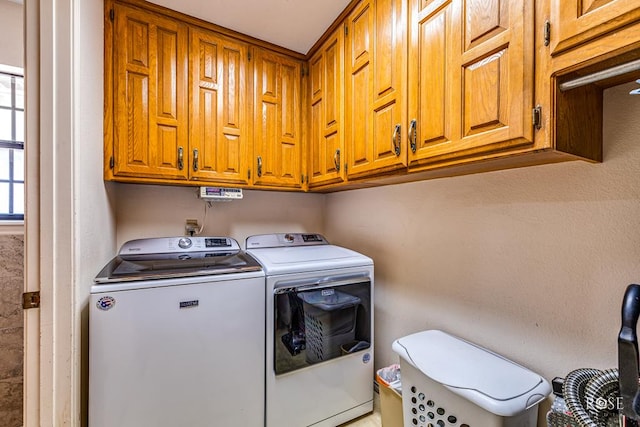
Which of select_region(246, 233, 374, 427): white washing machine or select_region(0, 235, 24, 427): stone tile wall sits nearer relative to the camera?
select_region(246, 233, 374, 427): white washing machine

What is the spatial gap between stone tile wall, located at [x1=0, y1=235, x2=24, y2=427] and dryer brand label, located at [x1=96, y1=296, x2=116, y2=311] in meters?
1.08

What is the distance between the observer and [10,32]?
5.53 feet

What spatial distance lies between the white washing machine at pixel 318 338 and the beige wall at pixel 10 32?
202 cm

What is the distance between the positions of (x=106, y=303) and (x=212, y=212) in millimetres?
977

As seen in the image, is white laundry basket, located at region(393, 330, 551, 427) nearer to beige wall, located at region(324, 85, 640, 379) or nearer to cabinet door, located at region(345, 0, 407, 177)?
beige wall, located at region(324, 85, 640, 379)

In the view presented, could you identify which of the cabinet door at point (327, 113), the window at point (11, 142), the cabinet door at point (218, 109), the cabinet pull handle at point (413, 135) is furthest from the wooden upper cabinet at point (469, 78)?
the window at point (11, 142)

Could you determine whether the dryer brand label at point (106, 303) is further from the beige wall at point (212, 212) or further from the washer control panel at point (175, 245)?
the beige wall at point (212, 212)

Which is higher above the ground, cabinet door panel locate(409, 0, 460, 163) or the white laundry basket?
cabinet door panel locate(409, 0, 460, 163)

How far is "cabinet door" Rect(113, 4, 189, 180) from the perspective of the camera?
56.9 inches

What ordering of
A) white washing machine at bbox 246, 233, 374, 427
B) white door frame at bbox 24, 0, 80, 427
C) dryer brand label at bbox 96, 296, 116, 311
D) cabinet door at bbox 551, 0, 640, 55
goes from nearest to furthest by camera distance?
cabinet door at bbox 551, 0, 640, 55
white door frame at bbox 24, 0, 80, 427
dryer brand label at bbox 96, 296, 116, 311
white washing machine at bbox 246, 233, 374, 427

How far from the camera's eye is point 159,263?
1.44m

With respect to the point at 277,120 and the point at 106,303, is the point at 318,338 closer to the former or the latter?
the point at 106,303

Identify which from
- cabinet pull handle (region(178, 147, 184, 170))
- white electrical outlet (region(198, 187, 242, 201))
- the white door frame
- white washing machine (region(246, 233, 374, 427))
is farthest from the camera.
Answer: white electrical outlet (region(198, 187, 242, 201))

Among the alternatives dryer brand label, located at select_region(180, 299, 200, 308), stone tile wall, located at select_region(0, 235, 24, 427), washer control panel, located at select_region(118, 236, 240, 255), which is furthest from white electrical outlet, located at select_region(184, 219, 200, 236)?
stone tile wall, located at select_region(0, 235, 24, 427)
